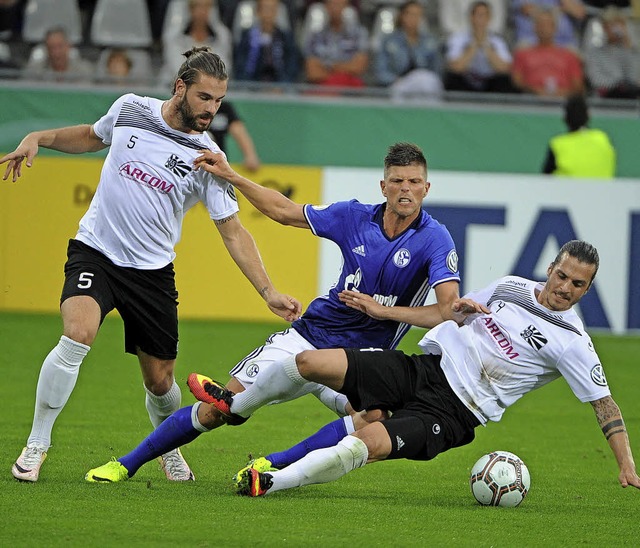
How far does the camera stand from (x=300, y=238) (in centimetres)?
1348

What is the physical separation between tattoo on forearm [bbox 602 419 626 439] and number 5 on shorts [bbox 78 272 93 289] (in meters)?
2.60

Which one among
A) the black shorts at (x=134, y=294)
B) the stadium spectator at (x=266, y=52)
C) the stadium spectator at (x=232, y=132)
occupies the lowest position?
the black shorts at (x=134, y=294)

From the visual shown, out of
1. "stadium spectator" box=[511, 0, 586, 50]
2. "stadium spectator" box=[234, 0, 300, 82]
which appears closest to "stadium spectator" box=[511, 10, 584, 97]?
"stadium spectator" box=[511, 0, 586, 50]

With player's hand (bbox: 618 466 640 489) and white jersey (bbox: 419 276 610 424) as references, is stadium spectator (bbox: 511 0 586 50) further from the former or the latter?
player's hand (bbox: 618 466 640 489)

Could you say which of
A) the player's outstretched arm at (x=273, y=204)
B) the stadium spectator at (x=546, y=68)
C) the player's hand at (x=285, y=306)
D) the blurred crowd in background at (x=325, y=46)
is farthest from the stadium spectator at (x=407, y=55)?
the player's hand at (x=285, y=306)

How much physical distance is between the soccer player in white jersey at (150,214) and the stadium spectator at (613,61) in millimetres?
10429

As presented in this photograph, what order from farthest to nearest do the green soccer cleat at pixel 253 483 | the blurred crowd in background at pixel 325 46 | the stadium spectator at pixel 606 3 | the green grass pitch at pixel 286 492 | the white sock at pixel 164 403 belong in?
the stadium spectator at pixel 606 3
the blurred crowd in background at pixel 325 46
the white sock at pixel 164 403
the green soccer cleat at pixel 253 483
the green grass pitch at pixel 286 492

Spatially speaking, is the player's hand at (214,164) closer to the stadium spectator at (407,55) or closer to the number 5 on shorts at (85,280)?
the number 5 on shorts at (85,280)

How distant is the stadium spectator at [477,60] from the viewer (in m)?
15.5

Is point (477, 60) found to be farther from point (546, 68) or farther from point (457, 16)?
point (457, 16)

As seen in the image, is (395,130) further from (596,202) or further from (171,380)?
(171,380)

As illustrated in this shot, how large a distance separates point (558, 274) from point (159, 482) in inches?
88.8

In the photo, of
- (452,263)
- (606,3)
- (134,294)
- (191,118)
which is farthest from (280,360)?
(606,3)

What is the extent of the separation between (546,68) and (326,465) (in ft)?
36.8
